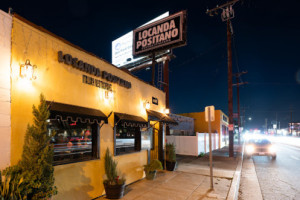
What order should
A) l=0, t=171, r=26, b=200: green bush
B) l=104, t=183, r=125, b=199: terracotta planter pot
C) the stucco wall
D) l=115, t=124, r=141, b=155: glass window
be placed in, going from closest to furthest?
l=0, t=171, r=26, b=200: green bush
the stucco wall
l=104, t=183, r=125, b=199: terracotta planter pot
l=115, t=124, r=141, b=155: glass window

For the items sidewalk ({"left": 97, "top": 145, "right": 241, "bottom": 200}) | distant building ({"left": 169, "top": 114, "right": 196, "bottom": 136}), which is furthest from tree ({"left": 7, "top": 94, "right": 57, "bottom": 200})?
distant building ({"left": 169, "top": 114, "right": 196, "bottom": 136})

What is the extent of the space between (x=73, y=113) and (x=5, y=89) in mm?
1448

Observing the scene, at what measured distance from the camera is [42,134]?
3.89m

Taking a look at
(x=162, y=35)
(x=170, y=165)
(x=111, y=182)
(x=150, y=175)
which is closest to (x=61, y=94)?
(x=111, y=182)

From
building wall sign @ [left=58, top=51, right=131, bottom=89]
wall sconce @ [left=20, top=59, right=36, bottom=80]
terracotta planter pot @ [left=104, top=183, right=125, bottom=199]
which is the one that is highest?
building wall sign @ [left=58, top=51, right=131, bottom=89]

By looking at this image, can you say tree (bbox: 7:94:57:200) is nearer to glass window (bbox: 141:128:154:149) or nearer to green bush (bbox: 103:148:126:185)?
green bush (bbox: 103:148:126:185)

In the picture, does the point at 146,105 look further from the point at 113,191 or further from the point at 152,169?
the point at 113,191

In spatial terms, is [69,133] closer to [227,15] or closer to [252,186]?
[252,186]

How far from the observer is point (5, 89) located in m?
3.85

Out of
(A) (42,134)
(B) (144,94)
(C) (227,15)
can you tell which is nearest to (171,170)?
(B) (144,94)

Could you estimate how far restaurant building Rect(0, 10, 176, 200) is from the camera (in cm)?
396

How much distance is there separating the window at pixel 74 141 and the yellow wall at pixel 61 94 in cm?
24

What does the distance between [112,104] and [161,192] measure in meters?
3.32

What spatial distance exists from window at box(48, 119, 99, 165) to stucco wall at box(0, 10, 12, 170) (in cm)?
149
